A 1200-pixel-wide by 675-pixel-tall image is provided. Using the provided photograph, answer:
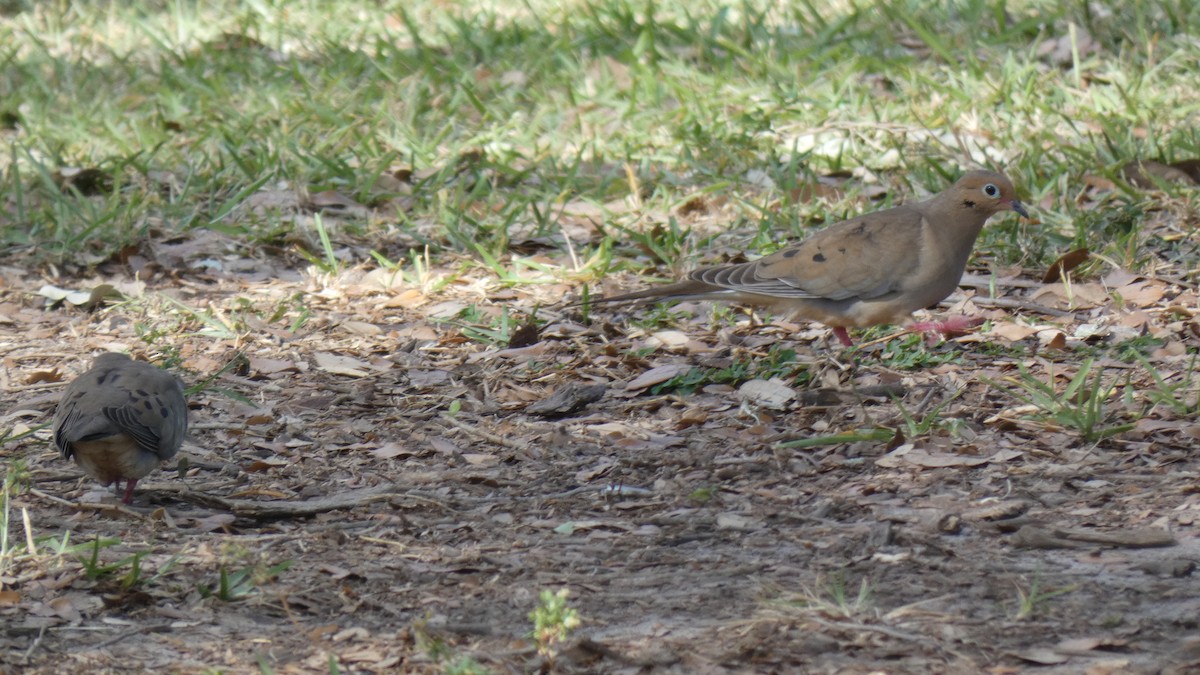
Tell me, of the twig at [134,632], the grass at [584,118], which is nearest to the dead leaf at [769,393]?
the grass at [584,118]

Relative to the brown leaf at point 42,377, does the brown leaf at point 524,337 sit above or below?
above

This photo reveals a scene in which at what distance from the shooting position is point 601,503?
3783 mm

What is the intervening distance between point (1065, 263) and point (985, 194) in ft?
1.55

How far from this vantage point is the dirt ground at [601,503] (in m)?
2.91

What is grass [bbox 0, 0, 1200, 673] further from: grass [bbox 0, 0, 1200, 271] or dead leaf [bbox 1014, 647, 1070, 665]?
dead leaf [bbox 1014, 647, 1070, 665]

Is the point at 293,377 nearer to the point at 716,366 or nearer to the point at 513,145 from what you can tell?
the point at 716,366

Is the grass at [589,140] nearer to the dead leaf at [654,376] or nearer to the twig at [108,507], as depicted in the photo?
the dead leaf at [654,376]

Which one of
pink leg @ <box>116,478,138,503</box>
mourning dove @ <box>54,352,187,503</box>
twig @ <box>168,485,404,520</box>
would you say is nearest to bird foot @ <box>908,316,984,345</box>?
twig @ <box>168,485,404,520</box>

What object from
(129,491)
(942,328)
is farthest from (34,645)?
(942,328)

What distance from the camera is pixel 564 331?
5168mm

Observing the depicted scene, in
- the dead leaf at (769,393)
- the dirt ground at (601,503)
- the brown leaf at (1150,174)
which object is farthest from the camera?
the brown leaf at (1150,174)

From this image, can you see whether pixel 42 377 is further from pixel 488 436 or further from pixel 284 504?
pixel 488 436

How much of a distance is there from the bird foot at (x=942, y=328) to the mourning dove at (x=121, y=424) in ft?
7.85

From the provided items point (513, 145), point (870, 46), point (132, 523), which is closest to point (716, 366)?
point (132, 523)
